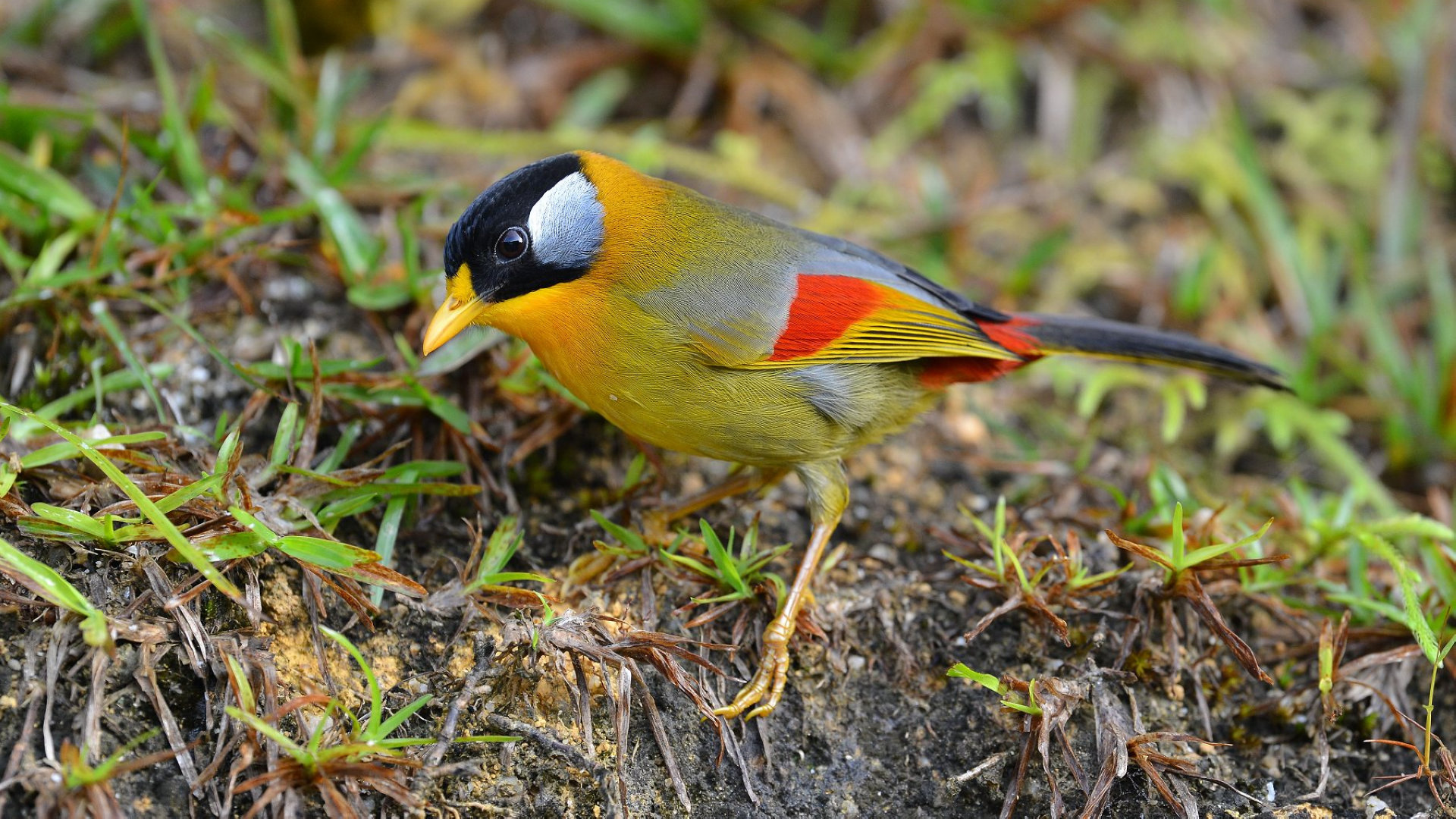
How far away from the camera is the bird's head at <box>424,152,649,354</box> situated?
3227 mm

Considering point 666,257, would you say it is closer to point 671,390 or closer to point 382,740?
point 671,390

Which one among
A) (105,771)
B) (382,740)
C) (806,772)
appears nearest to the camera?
(105,771)

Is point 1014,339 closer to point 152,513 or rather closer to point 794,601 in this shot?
point 794,601

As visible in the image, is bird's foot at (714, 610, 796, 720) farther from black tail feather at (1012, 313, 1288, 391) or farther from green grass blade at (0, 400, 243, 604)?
black tail feather at (1012, 313, 1288, 391)

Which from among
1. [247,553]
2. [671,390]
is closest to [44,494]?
[247,553]

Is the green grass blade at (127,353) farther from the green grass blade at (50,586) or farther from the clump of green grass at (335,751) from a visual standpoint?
the clump of green grass at (335,751)

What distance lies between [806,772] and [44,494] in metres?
2.12

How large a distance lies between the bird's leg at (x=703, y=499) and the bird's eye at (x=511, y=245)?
3.08ft

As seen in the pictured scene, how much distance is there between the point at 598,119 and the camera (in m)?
6.00

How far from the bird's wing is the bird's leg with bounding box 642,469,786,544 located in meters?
0.56

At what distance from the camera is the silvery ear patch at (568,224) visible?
3.33m

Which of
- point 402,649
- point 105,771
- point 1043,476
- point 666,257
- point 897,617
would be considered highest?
point 666,257

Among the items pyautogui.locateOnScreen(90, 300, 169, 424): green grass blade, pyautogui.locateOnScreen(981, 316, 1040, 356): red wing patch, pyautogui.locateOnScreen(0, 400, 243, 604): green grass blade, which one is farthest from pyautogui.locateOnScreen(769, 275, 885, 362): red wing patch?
pyautogui.locateOnScreen(90, 300, 169, 424): green grass blade

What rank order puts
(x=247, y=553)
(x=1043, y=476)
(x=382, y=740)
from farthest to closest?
1. (x=1043, y=476)
2. (x=247, y=553)
3. (x=382, y=740)
